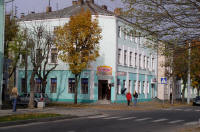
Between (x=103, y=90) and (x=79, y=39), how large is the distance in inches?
440

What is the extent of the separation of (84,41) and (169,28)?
21.6 metres

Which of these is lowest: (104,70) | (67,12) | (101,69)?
(104,70)

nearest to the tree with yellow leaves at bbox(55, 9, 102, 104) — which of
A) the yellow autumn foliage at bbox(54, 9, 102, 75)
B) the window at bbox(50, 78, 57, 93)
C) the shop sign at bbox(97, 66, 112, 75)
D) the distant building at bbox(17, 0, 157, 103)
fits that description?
the yellow autumn foliage at bbox(54, 9, 102, 75)

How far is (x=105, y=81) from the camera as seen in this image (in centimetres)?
4428

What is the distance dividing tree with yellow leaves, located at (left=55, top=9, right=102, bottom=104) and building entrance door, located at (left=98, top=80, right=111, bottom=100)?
8.84m

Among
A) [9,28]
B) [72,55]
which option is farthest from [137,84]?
[9,28]

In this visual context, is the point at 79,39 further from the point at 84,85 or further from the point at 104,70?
the point at 84,85

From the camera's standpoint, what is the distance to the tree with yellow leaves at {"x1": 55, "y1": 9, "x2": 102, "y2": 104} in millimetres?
34625

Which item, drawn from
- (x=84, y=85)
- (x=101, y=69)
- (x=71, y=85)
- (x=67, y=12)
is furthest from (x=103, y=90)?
(x=67, y=12)

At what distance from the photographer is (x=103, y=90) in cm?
4431

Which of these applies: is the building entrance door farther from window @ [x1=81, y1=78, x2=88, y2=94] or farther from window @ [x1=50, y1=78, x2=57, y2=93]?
window @ [x1=50, y1=78, x2=57, y2=93]

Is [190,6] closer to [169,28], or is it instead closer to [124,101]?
[169,28]

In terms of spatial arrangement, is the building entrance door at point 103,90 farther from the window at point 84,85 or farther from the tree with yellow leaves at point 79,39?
the tree with yellow leaves at point 79,39

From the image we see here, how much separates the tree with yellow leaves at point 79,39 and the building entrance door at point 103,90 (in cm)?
884
